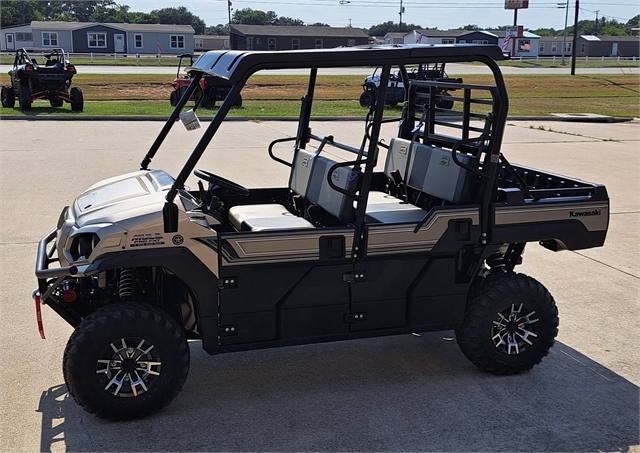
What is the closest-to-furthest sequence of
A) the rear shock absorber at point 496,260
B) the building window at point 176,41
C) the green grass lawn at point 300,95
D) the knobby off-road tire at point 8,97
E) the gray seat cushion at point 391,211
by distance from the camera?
1. the gray seat cushion at point 391,211
2. the rear shock absorber at point 496,260
3. the knobby off-road tire at point 8,97
4. the green grass lawn at point 300,95
5. the building window at point 176,41

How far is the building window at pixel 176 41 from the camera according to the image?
216ft

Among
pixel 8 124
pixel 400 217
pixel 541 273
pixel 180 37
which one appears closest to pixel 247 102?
pixel 8 124

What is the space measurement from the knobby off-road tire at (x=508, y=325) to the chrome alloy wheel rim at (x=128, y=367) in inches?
75.0

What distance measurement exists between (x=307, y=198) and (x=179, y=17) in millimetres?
112180

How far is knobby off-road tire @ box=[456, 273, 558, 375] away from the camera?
4.79 m

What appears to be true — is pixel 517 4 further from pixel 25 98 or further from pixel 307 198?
pixel 307 198

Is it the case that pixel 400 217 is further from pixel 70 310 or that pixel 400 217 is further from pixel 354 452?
pixel 70 310

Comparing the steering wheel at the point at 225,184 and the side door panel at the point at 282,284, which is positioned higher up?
the steering wheel at the point at 225,184

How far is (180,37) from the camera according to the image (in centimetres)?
6594

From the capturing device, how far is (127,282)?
177 inches

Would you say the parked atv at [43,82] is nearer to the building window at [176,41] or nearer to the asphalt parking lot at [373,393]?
the asphalt parking lot at [373,393]

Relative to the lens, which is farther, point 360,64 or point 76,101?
point 76,101

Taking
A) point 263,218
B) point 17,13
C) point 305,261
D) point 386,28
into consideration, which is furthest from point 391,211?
point 386,28

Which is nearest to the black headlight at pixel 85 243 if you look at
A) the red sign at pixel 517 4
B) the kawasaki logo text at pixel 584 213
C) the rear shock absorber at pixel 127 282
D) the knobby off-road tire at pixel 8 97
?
the rear shock absorber at pixel 127 282
